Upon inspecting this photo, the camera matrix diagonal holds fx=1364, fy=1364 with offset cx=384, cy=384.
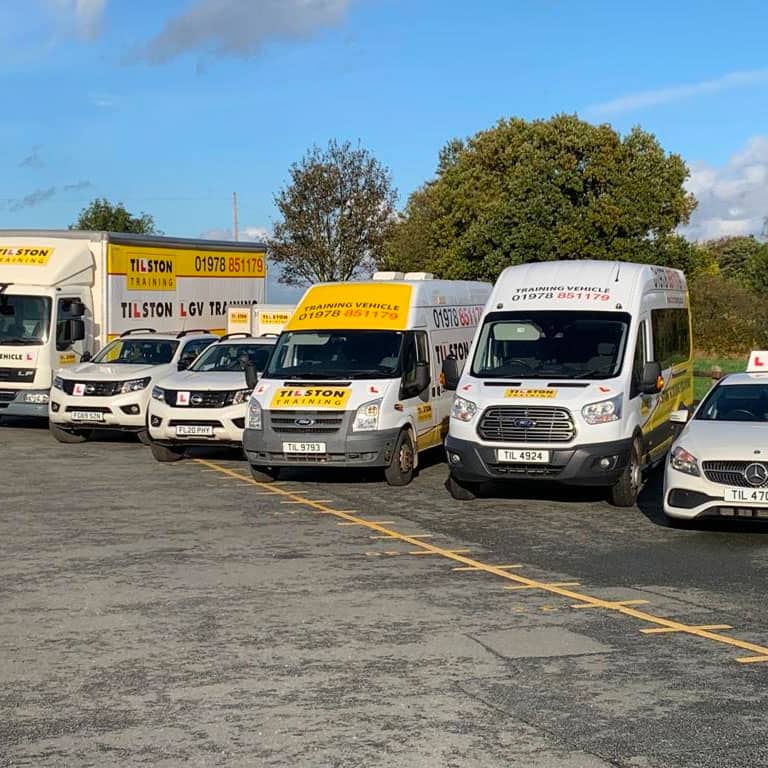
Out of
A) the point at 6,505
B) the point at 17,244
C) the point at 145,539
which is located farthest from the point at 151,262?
the point at 145,539

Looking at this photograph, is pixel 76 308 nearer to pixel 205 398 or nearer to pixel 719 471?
pixel 205 398

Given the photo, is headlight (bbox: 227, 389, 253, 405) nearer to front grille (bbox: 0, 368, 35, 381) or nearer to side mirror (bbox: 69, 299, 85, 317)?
front grille (bbox: 0, 368, 35, 381)

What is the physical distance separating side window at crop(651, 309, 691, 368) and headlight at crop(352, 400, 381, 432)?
11.2 ft

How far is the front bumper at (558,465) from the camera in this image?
14141 mm

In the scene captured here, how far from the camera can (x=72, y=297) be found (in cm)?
2392

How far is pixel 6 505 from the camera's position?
14.6 metres

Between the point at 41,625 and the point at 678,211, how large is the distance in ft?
174

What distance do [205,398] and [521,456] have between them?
6166mm

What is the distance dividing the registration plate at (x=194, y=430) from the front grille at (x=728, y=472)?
8281 mm

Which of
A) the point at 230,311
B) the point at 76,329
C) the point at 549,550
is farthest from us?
the point at 230,311

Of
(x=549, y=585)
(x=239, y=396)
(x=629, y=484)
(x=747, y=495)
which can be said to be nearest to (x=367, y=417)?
(x=629, y=484)

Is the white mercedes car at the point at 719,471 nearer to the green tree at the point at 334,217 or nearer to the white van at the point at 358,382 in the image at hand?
the white van at the point at 358,382

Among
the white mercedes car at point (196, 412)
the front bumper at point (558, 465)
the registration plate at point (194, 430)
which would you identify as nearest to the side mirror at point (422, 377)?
the front bumper at point (558, 465)

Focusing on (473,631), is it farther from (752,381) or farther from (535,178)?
(535,178)
